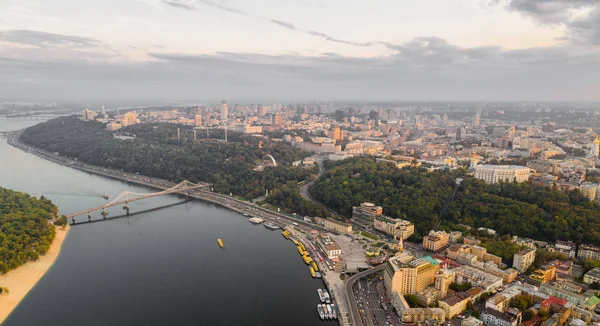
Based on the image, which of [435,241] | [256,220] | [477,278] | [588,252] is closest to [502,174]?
[588,252]

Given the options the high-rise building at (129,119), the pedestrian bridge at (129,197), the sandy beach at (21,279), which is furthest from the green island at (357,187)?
the high-rise building at (129,119)

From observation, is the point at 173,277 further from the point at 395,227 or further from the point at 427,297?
the point at 395,227

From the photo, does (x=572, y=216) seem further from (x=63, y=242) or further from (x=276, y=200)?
(x=63, y=242)

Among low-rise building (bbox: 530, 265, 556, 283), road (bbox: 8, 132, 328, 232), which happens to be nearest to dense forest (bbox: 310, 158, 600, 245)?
road (bbox: 8, 132, 328, 232)

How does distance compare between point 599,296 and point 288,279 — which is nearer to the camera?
point 599,296

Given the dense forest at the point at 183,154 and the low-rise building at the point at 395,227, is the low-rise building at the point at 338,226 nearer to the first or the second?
the low-rise building at the point at 395,227

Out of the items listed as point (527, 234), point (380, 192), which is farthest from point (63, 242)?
point (527, 234)
